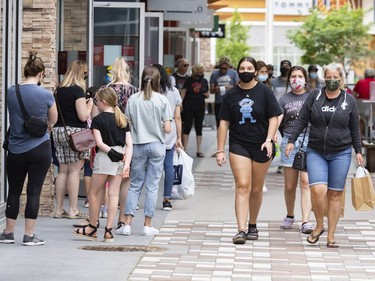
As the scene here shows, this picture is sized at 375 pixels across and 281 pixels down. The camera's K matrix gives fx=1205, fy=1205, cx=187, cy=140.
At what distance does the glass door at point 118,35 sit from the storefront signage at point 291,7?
186 feet

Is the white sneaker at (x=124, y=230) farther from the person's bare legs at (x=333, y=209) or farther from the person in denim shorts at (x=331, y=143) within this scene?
the person's bare legs at (x=333, y=209)

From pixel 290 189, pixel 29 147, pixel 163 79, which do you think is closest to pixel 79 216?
pixel 163 79

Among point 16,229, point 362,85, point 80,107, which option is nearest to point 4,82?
point 80,107

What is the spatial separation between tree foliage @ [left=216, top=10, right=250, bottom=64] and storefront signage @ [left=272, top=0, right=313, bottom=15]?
8.81 ft

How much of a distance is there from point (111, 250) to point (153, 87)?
1.96 metres

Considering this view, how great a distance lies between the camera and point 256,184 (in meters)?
11.7

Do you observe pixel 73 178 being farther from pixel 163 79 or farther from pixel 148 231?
pixel 148 231

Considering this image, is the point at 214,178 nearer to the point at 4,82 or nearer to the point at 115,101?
the point at 4,82

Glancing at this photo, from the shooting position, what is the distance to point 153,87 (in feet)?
39.6

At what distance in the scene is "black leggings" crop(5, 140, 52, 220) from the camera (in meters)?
10.9

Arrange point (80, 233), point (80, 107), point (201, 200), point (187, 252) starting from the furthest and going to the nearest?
1. point (201, 200)
2. point (80, 107)
3. point (80, 233)
4. point (187, 252)

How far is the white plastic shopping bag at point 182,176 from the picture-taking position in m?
14.2

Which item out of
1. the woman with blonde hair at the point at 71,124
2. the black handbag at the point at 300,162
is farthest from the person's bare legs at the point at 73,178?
the black handbag at the point at 300,162

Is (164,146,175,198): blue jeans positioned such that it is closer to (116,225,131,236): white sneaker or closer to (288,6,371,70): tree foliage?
(116,225,131,236): white sneaker
